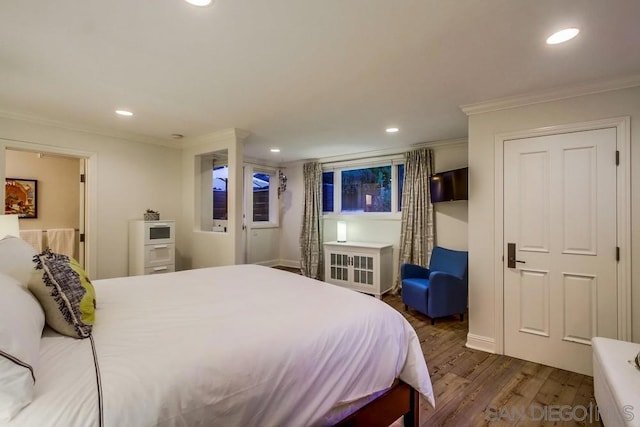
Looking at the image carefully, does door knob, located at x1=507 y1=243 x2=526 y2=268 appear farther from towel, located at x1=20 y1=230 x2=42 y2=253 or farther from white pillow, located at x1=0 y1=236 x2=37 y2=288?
towel, located at x1=20 y1=230 x2=42 y2=253

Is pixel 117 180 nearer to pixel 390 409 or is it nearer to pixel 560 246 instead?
pixel 390 409

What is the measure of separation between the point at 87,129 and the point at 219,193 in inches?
86.2

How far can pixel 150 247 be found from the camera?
12.6 feet

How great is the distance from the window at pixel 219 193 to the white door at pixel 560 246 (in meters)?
4.40

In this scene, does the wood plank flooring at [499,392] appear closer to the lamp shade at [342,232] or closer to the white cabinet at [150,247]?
the lamp shade at [342,232]

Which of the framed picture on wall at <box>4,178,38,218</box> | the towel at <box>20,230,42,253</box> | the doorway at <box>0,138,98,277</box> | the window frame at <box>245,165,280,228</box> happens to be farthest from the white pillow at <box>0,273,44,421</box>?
the window frame at <box>245,165,280,228</box>

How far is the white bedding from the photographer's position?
0.89m

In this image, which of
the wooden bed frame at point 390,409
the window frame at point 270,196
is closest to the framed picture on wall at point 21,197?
the window frame at point 270,196

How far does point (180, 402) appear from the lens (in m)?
0.95

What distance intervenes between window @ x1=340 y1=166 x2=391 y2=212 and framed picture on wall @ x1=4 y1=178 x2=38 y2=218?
493 cm

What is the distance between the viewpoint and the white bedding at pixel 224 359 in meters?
0.89

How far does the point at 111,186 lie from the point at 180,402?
387cm

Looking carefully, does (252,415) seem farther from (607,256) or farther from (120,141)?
(120,141)

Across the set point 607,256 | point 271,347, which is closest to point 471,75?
point 607,256
